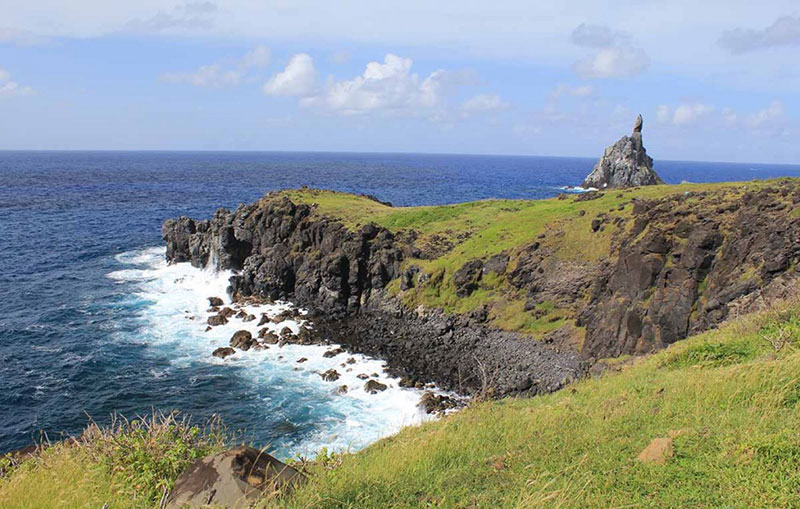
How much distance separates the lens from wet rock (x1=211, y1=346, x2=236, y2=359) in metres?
42.2

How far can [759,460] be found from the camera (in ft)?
27.4

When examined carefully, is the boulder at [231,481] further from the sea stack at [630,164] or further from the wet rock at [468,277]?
the sea stack at [630,164]

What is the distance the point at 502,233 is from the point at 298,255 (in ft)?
79.9

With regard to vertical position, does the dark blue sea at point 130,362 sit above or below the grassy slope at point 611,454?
below

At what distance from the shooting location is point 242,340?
44.4 m

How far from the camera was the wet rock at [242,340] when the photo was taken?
44125mm

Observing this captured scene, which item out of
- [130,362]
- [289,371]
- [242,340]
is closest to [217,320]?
[242,340]

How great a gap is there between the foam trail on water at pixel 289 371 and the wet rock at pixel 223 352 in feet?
1.52

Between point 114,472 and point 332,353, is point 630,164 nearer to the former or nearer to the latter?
point 332,353

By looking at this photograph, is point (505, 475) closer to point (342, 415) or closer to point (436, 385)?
point (342, 415)

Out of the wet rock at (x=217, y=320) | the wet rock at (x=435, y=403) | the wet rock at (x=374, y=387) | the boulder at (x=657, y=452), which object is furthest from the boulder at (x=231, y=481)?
the wet rock at (x=217, y=320)

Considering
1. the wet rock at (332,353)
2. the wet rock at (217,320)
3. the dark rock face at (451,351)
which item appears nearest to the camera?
the dark rock face at (451,351)

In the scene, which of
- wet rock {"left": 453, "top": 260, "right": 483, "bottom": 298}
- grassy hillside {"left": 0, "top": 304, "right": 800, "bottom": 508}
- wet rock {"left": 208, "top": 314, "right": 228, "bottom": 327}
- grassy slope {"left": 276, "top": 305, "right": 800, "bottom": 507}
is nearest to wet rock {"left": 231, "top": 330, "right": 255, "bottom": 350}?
wet rock {"left": 208, "top": 314, "right": 228, "bottom": 327}

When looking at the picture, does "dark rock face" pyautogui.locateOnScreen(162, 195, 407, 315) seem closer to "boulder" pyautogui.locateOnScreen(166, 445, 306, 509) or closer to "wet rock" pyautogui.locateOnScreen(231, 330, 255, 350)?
"wet rock" pyautogui.locateOnScreen(231, 330, 255, 350)
